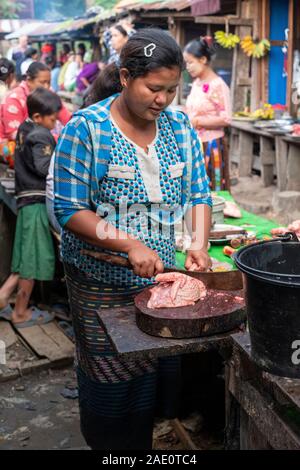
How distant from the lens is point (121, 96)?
8.89 feet

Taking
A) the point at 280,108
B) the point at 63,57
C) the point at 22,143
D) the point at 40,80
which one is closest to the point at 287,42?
the point at 280,108

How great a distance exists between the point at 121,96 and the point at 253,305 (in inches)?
48.0

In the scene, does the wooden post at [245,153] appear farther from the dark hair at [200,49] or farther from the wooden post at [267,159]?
the dark hair at [200,49]

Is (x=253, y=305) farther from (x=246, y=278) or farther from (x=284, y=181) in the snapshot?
(x=284, y=181)

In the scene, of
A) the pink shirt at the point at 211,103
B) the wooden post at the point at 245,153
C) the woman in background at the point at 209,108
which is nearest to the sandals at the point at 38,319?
the woman in background at the point at 209,108

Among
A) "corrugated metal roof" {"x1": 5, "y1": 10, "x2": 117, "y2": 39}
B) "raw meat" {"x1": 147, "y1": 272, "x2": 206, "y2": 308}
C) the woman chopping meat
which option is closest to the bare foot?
the woman chopping meat

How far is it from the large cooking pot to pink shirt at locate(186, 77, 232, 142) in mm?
4732

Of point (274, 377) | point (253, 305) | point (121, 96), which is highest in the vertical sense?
point (121, 96)

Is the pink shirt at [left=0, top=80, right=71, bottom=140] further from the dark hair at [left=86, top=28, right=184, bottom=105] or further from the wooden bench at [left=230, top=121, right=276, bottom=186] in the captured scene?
the wooden bench at [left=230, top=121, right=276, bottom=186]

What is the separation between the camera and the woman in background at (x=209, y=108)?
652 centimetres

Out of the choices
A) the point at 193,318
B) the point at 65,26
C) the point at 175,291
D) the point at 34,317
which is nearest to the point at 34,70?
the point at 34,317

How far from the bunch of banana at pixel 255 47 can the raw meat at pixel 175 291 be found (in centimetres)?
885

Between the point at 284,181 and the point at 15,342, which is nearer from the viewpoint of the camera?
the point at 15,342

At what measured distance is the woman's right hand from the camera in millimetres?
2439
